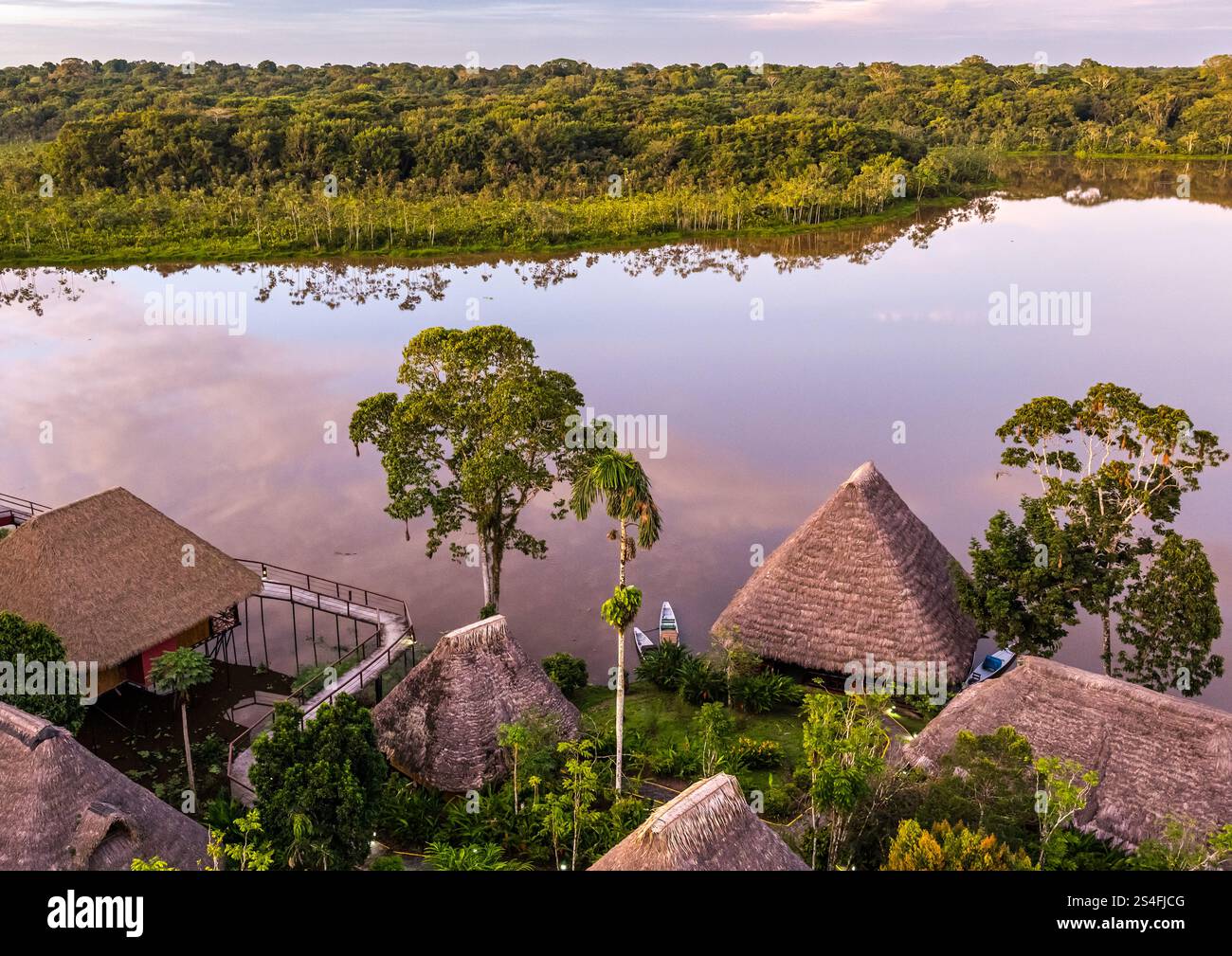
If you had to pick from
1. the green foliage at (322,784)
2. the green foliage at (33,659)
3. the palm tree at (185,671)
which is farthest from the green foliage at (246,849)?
the green foliage at (33,659)

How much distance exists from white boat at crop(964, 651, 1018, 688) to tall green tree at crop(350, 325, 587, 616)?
839 cm

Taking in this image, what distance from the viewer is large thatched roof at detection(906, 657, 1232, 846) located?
45.9 ft

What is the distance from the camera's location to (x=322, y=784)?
12.9 meters

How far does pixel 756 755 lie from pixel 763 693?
191 cm

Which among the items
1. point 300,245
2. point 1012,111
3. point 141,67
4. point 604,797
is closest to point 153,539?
point 604,797

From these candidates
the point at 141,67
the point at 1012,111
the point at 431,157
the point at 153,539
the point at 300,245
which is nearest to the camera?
the point at 153,539

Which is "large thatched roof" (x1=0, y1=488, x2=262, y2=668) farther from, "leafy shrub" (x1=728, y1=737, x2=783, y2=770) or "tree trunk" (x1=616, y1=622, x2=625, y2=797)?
"leafy shrub" (x1=728, y1=737, x2=783, y2=770)

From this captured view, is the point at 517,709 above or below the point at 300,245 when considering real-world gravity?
below

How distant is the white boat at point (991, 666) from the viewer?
19.0 m

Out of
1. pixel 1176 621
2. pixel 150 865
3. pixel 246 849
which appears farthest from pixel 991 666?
pixel 150 865

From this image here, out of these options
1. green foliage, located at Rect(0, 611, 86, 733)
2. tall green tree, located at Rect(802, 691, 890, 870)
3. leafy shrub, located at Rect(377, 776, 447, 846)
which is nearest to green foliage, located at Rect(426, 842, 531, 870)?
leafy shrub, located at Rect(377, 776, 447, 846)
